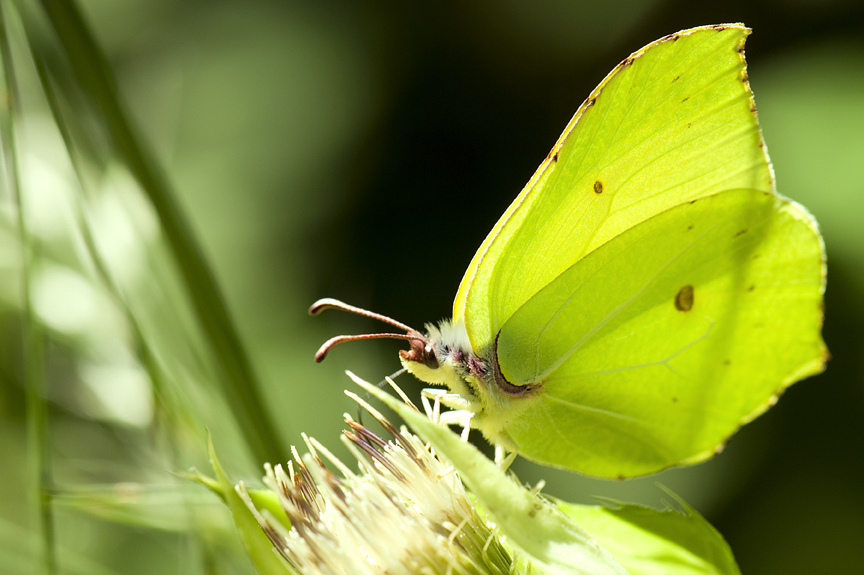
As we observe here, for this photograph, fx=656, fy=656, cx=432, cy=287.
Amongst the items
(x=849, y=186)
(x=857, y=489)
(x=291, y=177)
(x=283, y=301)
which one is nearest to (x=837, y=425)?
(x=857, y=489)

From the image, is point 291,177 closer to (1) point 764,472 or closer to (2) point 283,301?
(2) point 283,301

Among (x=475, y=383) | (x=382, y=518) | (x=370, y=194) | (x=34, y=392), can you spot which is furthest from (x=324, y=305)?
(x=370, y=194)

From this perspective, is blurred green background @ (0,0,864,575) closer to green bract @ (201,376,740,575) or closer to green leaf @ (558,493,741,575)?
green bract @ (201,376,740,575)

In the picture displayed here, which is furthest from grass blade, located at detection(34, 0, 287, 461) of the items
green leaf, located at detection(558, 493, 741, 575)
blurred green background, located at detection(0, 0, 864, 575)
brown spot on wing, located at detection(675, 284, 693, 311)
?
brown spot on wing, located at detection(675, 284, 693, 311)

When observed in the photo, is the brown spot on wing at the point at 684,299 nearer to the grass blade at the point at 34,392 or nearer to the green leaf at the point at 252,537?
the green leaf at the point at 252,537

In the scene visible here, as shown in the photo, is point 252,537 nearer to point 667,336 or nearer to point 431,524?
point 431,524

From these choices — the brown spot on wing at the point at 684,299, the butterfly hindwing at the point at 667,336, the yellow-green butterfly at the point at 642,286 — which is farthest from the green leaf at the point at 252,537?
the brown spot on wing at the point at 684,299
